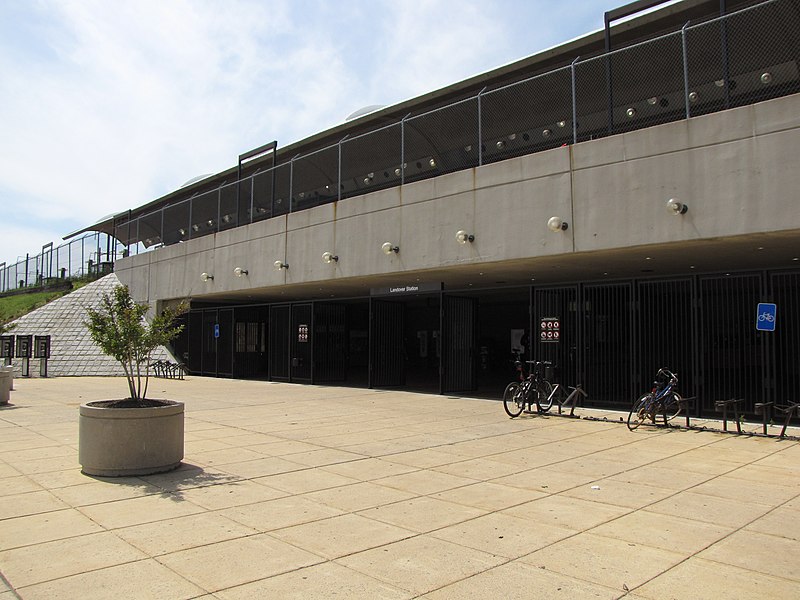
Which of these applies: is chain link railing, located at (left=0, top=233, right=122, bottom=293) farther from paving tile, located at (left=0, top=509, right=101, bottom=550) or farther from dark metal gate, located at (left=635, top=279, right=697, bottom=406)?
paving tile, located at (left=0, top=509, right=101, bottom=550)

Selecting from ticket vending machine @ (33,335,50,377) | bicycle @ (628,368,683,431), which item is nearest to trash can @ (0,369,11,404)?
ticket vending machine @ (33,335,50,377)

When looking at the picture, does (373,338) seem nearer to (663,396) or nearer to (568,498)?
(663,396)

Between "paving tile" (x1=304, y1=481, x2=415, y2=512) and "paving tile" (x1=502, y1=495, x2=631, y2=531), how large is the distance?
1183 millimetres

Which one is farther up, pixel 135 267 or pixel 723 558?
pixel 135 267

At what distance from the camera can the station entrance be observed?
13688 millimetres

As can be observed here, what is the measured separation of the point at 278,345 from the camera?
2453 centimetres

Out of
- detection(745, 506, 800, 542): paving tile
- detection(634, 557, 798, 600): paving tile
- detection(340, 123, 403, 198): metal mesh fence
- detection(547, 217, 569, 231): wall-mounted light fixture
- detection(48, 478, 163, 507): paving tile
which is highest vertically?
detection(340, 123, 403, 198): metal mesh fence

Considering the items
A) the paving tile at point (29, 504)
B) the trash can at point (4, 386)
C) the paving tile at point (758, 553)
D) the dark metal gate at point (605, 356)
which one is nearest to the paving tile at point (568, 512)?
the paving tile at point (758, 553)

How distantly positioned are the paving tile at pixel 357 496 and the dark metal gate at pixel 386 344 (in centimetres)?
1306

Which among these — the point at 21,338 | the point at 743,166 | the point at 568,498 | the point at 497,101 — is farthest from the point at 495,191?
the point at 21,338

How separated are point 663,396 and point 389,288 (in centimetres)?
955

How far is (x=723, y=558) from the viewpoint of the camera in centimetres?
455

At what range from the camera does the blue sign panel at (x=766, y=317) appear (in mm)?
11023

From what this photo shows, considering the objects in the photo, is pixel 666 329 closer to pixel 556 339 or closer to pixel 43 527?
pixel 556 339
